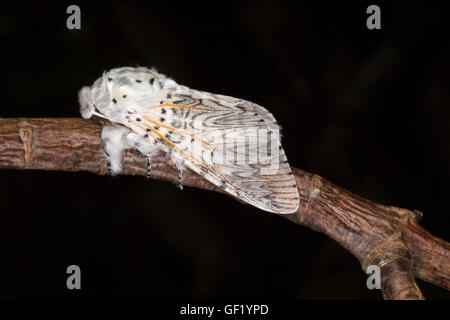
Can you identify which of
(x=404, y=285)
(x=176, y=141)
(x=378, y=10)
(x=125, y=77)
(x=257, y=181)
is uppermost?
(x=378, y=10)

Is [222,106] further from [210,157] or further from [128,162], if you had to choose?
[128,162]

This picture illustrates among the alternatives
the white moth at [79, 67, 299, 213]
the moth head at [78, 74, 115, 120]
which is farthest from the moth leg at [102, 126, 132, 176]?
the moth head at [78, 74, 115, 120]

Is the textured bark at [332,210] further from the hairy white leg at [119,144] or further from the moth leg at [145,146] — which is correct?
the moth leg at [145,146]

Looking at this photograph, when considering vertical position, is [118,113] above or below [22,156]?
above

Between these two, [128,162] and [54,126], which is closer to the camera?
[54,126]

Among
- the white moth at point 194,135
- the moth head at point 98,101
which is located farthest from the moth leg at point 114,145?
the moth head at point 98,101

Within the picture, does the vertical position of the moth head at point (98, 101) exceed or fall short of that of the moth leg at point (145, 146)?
it exceeds it

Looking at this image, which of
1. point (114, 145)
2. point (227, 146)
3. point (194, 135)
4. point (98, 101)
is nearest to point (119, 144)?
point (114, 145)

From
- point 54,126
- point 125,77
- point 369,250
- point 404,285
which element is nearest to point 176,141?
point 125,77

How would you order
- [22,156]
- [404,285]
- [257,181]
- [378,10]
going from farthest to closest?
1. [378,10]
2. [257,181]
3. [22,156]
4. [404,285]
